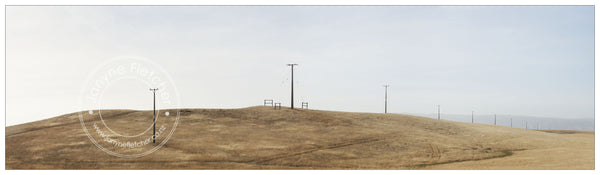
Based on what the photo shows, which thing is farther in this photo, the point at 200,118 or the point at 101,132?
the point at 200,118

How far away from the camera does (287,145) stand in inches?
1623

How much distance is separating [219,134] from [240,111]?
1552cm

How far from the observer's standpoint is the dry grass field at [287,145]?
33.9 m

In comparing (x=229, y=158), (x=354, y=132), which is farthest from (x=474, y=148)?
(x=229, y=158)

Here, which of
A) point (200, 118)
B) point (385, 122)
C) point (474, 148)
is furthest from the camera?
point (385, 122)

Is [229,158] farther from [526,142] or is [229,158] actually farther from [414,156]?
[526,142]

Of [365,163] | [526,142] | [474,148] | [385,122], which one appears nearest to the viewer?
[365,163]

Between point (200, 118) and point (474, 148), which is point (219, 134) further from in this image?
point (474, 148)

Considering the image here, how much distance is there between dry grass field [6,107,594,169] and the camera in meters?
33.9

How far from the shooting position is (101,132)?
4641 centimetres

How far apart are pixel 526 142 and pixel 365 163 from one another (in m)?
25.3

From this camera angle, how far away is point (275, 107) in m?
66.5

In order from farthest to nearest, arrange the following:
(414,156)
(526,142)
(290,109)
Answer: (290,109)
(526,142)
(414,156)

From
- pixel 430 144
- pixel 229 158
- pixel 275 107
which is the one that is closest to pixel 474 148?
pixel 430 144
